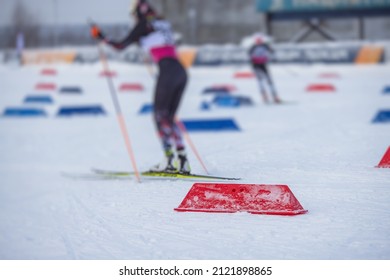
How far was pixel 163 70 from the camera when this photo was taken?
8172 millimetres

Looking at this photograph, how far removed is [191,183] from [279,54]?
1924 centimetres

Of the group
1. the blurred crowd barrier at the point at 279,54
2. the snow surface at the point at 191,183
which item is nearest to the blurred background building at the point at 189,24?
the blurred crowd barrier at the point at 279,54

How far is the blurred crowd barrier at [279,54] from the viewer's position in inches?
1009

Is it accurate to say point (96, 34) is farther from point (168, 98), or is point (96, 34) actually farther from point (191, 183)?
point (191, 183)

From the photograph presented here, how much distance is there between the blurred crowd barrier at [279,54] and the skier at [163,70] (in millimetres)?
16744

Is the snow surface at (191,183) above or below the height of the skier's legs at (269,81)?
above

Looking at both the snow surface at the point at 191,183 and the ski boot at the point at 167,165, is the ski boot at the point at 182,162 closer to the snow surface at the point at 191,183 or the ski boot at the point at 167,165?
the ski boot at the point at 167,165

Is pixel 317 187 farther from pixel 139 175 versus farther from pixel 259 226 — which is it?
pixel 139 175

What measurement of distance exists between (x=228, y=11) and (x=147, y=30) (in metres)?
36.7

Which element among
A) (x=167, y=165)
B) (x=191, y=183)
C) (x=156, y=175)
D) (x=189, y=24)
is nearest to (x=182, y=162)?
(x=167, y=165)

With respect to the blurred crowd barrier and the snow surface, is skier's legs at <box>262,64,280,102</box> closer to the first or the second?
the snow surface

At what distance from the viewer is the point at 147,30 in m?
8.09

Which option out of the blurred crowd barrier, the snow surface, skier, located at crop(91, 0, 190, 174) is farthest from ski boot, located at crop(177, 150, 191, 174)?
the blurred crowd barrier

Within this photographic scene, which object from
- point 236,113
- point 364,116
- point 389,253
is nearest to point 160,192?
point 389,253
